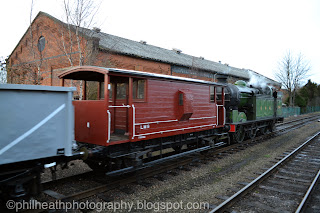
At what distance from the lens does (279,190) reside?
5.73m

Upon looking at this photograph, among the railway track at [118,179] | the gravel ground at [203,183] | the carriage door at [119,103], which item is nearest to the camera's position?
the railway track at [118,179]

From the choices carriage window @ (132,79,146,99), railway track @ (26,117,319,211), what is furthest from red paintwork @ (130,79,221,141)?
railway track @ (26,117,319,211)

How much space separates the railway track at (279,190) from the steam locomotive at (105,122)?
7.98 feet

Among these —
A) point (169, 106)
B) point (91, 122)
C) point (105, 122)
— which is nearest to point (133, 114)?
point (105, 122)

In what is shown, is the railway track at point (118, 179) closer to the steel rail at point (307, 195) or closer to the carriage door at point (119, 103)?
the carriage door at point (119, 103)

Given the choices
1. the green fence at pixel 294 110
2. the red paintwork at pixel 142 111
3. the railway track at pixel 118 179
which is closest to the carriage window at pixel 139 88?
the red paintwork at pixel 142 111

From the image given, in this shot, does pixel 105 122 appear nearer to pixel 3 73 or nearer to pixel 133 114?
pixel 133 114

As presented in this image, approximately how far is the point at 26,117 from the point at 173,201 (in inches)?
139

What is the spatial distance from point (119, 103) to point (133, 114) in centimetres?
109

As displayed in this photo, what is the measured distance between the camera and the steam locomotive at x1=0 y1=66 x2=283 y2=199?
11.4 ft

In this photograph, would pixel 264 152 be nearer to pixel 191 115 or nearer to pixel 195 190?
pixel 191 115

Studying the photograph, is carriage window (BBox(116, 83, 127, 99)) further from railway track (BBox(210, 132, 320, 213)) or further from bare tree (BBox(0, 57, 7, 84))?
bare tree (BBox(0, 57, 7, 84))

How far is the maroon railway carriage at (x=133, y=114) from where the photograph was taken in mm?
5379

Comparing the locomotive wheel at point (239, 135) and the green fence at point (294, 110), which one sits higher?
the green fence at point (294, 110)
